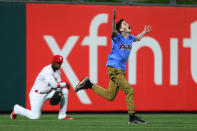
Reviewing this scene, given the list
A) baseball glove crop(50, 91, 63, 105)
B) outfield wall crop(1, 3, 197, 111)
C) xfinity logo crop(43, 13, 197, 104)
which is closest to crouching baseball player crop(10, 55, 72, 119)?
baseball glove crop(50, 91, 63, 105)

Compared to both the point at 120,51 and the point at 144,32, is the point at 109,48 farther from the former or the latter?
the point at 120,51

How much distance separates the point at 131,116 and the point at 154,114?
14.1 ft

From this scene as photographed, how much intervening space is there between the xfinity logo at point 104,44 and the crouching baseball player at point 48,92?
7.99 ft

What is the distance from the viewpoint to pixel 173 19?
1531 cm

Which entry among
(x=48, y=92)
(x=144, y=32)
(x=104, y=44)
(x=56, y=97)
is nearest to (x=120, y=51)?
(x=144, y=32)

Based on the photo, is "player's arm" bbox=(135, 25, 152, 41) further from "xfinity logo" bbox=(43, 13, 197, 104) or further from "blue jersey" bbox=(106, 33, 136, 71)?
"xfinity logo" bbox=(43, 13, 197, 104)

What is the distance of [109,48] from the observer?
49.7ft

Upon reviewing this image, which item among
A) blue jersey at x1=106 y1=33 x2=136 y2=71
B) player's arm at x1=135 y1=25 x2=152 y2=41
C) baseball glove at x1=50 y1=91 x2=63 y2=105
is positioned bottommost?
baseball glove at x1=50 y1=91 x2=63 y2=105

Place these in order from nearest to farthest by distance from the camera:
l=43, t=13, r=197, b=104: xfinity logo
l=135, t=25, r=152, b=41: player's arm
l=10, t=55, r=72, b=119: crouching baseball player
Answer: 1. l=135, t=25, r=152, b=41: player's arm
2. l=10, t=55, r=72, b=119: crouching baseball player
3. l=43, t=13, r=197, b=104: xfinity logo

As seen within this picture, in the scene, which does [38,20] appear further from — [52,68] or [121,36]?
[121,36]

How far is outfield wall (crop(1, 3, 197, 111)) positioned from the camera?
14.9m

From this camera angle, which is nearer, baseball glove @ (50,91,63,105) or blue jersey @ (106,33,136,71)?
blue jersey @ (106,33,136,71)

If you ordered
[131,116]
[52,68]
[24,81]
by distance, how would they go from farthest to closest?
[24,81], [52,68], [131,116]

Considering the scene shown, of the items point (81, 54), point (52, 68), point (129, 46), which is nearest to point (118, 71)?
point (129, 46)
